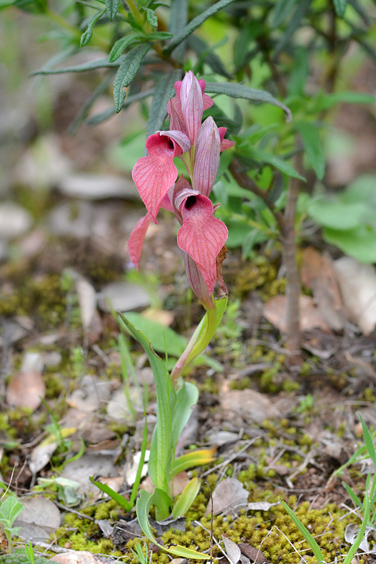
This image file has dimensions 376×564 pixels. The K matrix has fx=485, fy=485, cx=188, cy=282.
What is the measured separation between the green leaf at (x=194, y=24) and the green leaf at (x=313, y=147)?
0.54m

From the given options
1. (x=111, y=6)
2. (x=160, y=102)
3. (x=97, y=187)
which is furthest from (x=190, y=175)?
(x=97, y=187)

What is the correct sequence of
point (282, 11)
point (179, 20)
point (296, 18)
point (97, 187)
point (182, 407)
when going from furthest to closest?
point (97, 187) < point (296, 18) < point (282, 11) < point (179, 20) < point (182, 407)

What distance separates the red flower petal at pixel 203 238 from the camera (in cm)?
93

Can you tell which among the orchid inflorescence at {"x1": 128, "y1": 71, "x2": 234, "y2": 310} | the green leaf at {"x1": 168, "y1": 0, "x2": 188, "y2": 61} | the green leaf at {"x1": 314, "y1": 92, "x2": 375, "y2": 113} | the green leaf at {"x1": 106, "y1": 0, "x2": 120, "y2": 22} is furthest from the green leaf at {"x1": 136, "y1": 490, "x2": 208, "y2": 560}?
the green leaf at {"x1": 314, "y1": 92, "x2": 375, "y2": 113}

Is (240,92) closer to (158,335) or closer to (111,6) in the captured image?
(111,6)

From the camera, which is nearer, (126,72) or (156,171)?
(156,171)

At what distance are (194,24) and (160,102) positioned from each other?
20 cm

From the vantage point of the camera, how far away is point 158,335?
1729mm

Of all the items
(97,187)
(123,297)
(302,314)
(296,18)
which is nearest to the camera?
(296,18)

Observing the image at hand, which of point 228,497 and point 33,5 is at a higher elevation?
point 33,5

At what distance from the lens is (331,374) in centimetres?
172

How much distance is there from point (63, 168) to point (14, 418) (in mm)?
1758

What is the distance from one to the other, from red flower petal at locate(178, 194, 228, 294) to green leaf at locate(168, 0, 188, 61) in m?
0.66

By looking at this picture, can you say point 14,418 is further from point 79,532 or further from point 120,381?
point 79,532
